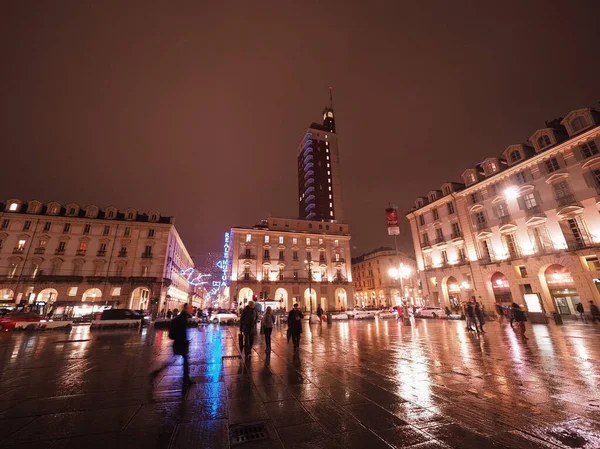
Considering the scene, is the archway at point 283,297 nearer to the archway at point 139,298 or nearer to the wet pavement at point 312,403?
the archway at point 139,298

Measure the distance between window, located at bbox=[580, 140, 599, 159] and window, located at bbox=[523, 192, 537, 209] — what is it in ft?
16.7

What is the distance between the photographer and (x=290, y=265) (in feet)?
162

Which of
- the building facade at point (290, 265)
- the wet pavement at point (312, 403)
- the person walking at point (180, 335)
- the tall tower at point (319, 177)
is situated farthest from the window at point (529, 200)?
the tall tower at point (319, 177)

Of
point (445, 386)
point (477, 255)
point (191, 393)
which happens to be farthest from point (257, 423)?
point (477, 255)

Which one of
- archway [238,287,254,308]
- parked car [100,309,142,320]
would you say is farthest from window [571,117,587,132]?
archway [238,287,254,308]

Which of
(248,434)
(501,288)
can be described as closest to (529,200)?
(501,288)

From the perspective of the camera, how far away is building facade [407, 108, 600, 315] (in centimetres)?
2366

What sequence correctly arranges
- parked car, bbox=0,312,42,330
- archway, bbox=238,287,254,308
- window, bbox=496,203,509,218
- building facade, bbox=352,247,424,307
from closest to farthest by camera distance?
parked car, bbox=0,312,42,330
window, bbox=496,203,509,218
archway, bbox=238,287,254,308
building facade, bbox=352,247,424,307

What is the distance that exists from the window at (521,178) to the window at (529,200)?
1.55m

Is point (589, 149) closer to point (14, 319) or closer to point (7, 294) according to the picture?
point (14, 319)

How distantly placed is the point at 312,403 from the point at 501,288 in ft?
110

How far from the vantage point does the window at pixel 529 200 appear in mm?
27567

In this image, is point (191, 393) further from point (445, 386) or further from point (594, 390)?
point (594, 390)

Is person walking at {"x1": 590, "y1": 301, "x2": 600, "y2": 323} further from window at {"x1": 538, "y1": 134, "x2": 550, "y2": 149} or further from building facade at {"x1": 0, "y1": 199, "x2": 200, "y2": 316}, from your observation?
building facade at {"x1": 0, "y1": 199, "x2": 200, "y2": 316}
